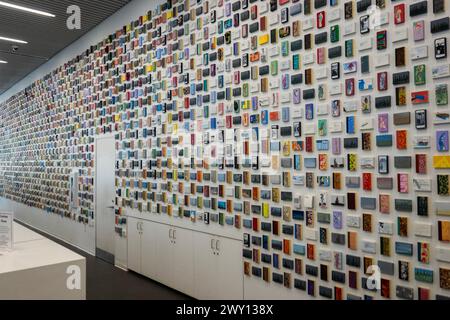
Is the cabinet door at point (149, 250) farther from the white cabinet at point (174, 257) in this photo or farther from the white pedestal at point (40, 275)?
the white pedestal at point (40, 275)

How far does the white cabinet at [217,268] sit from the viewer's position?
11.8 feet

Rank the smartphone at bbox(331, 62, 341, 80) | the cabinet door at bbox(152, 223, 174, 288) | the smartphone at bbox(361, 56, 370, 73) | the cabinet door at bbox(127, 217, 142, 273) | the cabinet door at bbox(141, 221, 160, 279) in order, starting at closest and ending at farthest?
the smartphone at bbox(361, 56, 370, 73), the smartphone at bbox(331, 62, 341, 80), the cabinet door at bbox(152, 223, 174, 288), the cabinet door at bbox(141, 221, 160, 279), the cabinet door at bbox(127, 217, 142, 273)

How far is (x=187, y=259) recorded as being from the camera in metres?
4.18

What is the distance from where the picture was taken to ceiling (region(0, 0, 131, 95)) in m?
5.29

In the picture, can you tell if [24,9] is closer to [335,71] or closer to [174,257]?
[174,257]

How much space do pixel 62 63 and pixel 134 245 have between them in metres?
4.34

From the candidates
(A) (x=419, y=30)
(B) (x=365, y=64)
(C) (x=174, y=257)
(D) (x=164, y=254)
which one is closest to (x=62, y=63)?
(D) (x=164, y=254)

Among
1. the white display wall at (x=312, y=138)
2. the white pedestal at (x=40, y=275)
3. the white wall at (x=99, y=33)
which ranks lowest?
the white pedestal at (x=40, y=275)

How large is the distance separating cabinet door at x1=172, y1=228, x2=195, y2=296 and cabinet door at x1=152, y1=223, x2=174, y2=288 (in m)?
0.08

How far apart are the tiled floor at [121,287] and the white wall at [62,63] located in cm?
129

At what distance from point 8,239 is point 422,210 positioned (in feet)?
9.63

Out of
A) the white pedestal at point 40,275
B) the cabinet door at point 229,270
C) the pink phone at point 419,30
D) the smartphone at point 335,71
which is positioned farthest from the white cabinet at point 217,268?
the pink phone at point 419,30

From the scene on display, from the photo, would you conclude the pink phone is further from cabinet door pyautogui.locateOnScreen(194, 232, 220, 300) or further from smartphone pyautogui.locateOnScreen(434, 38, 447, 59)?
cabinet door pyautogui.locateOnScreen(194, 232, 220, 300)

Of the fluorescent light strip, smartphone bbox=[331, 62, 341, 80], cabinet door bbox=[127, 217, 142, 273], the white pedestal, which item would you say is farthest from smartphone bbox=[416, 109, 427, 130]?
the fluorescent light strip
